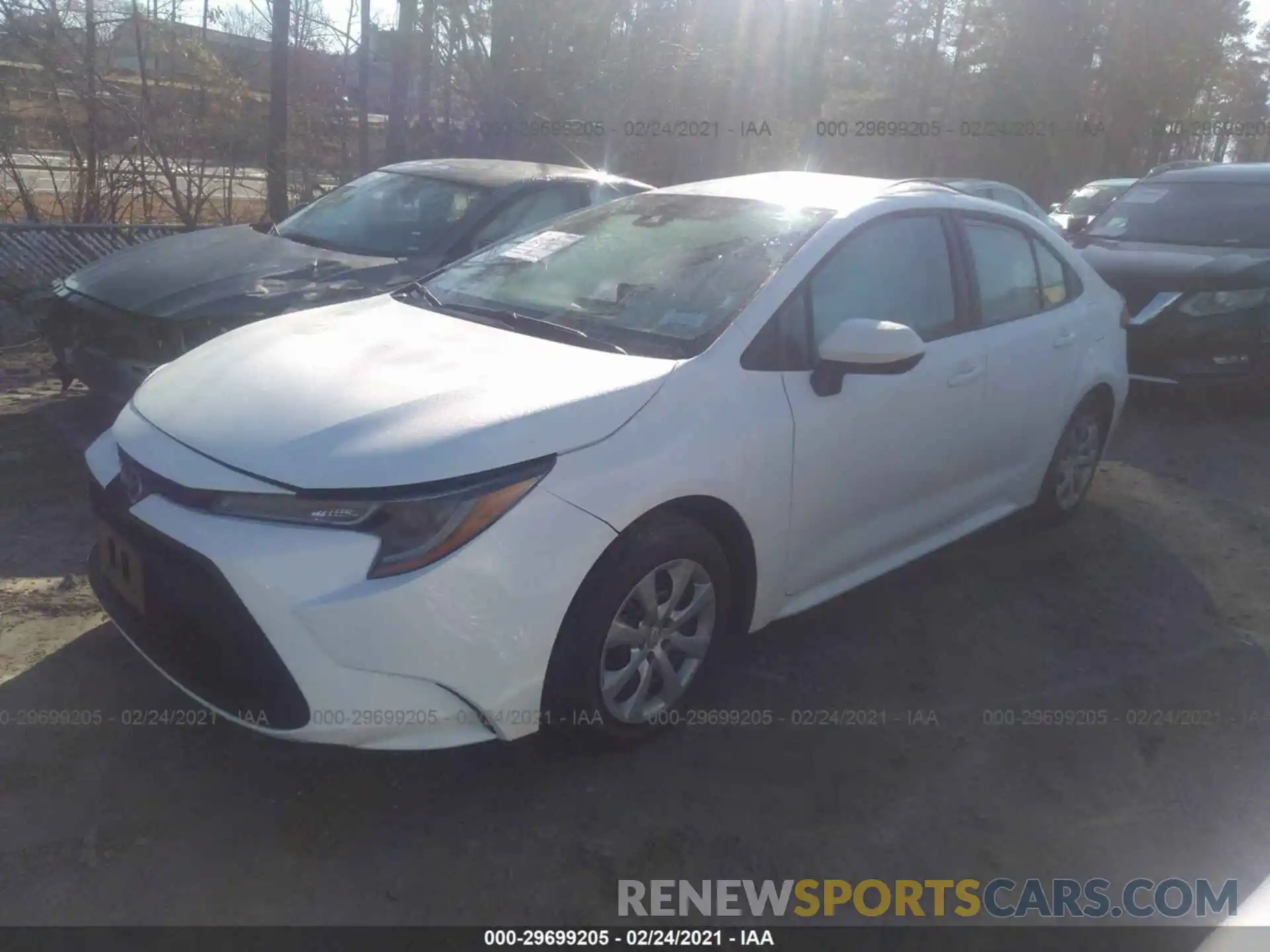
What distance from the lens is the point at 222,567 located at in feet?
8.88

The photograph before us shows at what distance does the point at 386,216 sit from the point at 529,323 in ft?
11.2

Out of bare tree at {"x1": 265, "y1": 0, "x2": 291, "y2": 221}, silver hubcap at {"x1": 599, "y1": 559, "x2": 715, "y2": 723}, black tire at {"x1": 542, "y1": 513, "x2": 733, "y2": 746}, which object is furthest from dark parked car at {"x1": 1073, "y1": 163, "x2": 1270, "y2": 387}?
bare tree at {"x1": 265, "y1": 0, "x2": 291, "y2": 221}

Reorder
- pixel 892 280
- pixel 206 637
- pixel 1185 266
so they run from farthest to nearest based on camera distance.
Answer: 1. pixel 1185 266
2. pixel 892 280
3. pixel 206 637

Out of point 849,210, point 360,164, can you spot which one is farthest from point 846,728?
point 360,164

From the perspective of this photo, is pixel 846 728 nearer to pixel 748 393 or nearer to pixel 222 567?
pixel 748 393

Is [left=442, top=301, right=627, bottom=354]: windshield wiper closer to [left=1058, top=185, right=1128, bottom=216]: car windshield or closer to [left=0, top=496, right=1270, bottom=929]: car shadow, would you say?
[left=0, top=496, right=1270, bottom=929]: car shadow

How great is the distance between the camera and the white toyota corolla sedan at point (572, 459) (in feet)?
8.97

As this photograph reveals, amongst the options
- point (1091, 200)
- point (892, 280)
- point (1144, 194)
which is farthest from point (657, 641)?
point (1091, 200)

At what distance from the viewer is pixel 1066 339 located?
16.2 ft

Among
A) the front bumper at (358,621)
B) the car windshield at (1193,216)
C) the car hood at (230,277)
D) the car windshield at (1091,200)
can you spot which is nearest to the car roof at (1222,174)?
the car windshield at (1193,216)

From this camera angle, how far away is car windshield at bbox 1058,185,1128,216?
18219 mm

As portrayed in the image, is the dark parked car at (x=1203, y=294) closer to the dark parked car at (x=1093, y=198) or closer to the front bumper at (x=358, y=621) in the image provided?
the front bumper at (x=358, y=621)

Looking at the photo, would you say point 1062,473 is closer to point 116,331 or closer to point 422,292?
point 422,292

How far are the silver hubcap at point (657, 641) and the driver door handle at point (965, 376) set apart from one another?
1.40 meters
